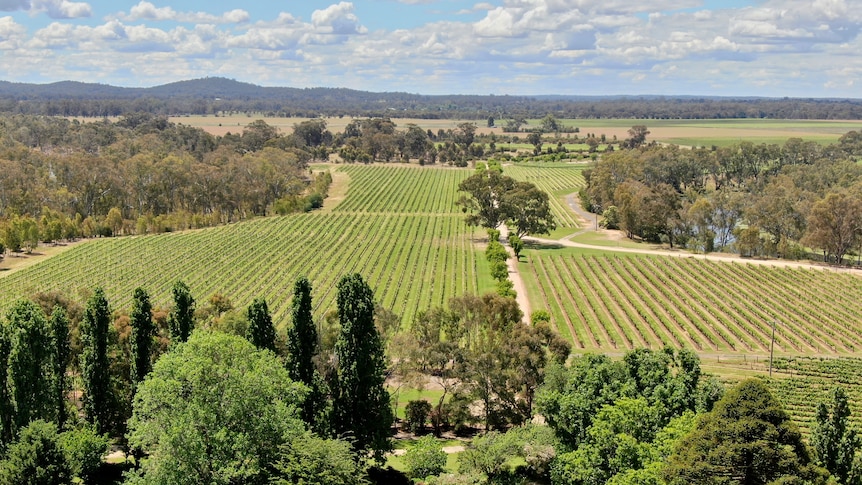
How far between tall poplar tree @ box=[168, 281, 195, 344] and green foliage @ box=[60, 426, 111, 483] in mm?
6118

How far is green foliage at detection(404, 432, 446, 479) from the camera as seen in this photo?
29703mm

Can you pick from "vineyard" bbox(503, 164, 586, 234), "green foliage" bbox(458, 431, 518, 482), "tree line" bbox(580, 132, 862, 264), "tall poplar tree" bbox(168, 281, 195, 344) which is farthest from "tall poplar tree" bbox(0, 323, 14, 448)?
"tree line" bbox(580, 132, 862, 264)

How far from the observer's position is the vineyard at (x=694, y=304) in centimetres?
5831

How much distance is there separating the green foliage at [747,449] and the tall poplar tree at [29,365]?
94.8ft

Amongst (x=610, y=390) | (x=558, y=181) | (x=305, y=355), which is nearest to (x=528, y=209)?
(x=610, y=390)

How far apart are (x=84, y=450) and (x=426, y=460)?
15.7 metres

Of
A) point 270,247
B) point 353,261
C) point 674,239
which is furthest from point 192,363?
point 674,239

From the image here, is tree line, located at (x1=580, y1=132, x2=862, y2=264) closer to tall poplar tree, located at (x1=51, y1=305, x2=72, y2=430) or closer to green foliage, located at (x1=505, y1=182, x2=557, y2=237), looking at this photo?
green foliage, located at (x1=505, y1=182, x2=557, y2=237)

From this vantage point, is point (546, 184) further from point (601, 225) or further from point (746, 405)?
point (746, 405)

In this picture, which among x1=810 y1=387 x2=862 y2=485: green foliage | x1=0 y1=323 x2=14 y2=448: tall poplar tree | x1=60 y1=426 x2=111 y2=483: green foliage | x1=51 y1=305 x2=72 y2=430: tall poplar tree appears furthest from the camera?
x1=51 y1=305 x2=72 y2=430: tall poplar tree

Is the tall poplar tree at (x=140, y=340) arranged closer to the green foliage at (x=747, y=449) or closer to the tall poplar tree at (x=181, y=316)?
the tall poplar tree at (x=181, y=316)

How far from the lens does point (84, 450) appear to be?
3000 cm

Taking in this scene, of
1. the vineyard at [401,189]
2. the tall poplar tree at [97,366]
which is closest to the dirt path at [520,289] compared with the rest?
the tall poplar tree at [97,366]

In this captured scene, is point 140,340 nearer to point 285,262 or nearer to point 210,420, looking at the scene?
point 210,420
